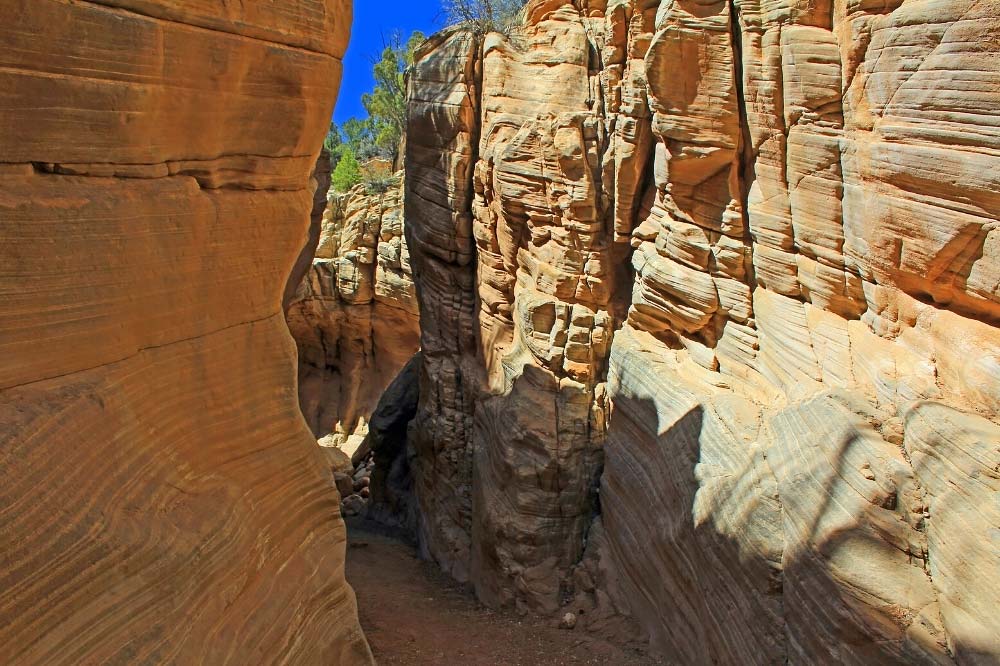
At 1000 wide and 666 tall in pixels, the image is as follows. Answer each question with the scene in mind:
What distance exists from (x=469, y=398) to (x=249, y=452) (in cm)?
825

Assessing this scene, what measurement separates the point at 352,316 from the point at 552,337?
13699 mm

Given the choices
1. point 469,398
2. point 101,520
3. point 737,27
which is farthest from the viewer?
point 469,398

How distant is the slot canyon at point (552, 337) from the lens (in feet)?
12.9

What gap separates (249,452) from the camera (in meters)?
5.16

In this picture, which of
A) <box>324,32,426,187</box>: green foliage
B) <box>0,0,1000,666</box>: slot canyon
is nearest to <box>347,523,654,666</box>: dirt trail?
<box>0,0,1000,666</box>: slot canyon

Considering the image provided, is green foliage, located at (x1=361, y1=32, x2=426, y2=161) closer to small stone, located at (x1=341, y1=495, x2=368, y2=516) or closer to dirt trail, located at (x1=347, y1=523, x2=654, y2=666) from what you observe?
small stone, located at (x1=341, y1=495, x2=368, y2=516)

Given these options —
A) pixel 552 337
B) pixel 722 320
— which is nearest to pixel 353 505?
pixel 552 337

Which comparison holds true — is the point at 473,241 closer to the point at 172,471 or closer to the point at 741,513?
the point at 741,513

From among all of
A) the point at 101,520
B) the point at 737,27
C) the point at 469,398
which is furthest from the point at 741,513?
the point at 469,398

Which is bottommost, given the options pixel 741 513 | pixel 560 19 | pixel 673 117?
pixel 741 513

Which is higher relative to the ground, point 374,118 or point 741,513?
point 374,118

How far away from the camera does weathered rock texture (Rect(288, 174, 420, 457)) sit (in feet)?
74.9

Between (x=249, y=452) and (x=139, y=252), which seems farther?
(x=249, y=452)

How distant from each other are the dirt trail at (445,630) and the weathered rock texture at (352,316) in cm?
1064
